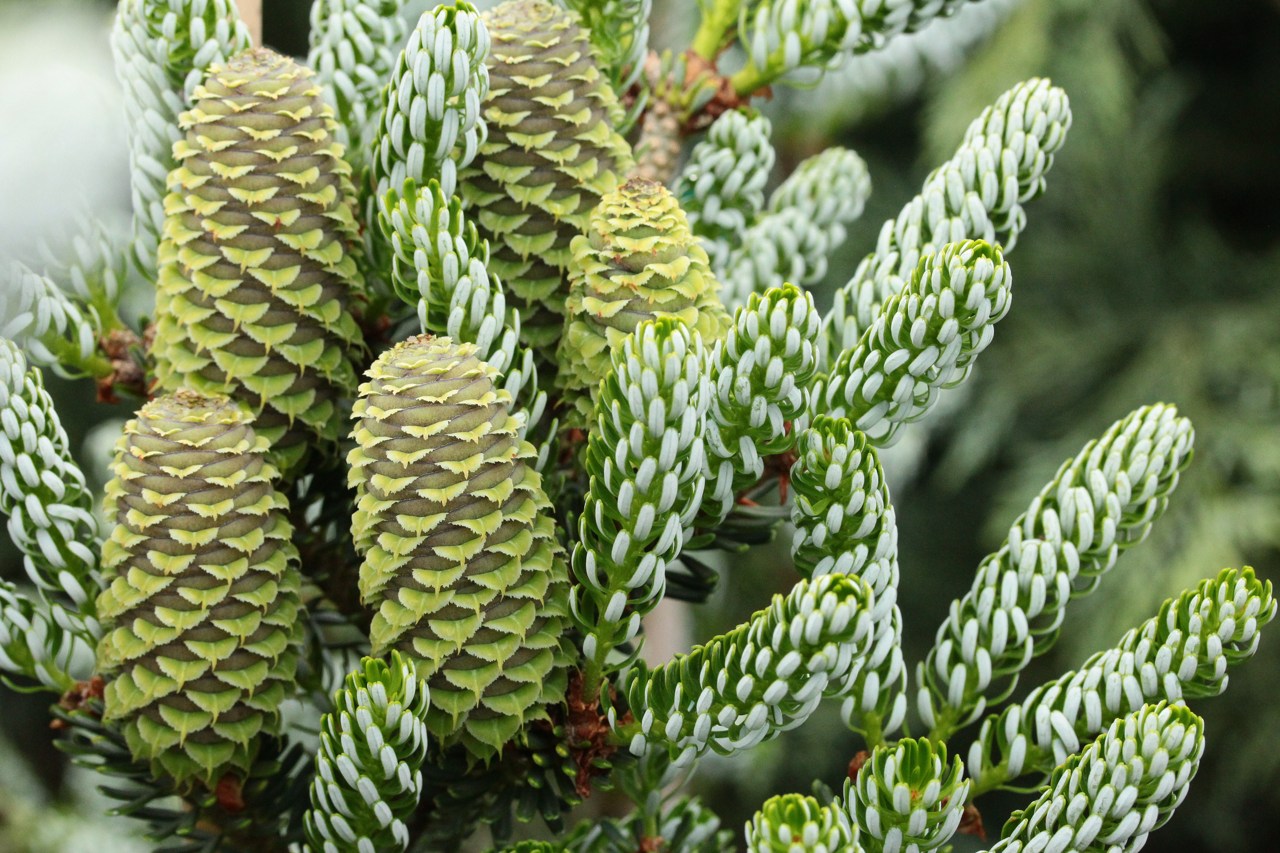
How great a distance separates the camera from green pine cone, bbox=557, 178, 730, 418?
403 millimetres

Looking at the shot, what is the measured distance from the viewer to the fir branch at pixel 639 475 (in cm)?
35

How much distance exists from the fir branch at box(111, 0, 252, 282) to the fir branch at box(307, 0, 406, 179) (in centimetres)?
3

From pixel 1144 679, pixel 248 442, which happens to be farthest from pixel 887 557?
pixel 248 442

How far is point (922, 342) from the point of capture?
0.38 m

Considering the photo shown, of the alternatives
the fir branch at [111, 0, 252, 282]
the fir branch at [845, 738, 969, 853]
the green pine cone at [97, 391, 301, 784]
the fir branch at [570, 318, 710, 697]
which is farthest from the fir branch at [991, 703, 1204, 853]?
the fir branch at [111, 0, 252, 282]

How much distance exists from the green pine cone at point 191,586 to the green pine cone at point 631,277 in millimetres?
112

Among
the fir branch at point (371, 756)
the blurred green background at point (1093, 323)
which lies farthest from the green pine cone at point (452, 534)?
the blurred green background at point (1093, 323)

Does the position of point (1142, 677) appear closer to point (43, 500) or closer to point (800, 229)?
point (800, 229)

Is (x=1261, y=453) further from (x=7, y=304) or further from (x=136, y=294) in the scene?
(x=7, y=304)

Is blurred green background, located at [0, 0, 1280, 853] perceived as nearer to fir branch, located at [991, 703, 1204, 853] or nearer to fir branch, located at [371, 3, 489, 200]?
fir branch, located at [371, 3, 489, 200]

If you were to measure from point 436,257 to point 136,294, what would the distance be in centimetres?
35

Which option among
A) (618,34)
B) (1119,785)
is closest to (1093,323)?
(618,34)

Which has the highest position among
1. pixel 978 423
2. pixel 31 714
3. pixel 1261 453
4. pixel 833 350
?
pixel 833 350

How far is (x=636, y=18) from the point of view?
506 millimetres
